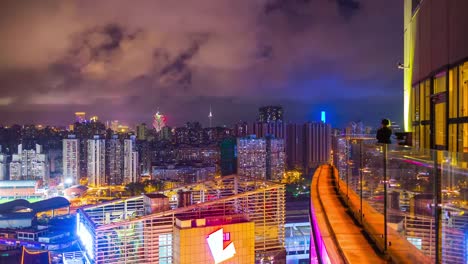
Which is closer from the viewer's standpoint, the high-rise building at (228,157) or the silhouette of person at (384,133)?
the silhouette of person at (384,133)

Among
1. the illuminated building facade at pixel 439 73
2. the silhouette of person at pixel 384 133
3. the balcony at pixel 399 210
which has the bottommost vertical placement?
the balcony at pixel 399 210

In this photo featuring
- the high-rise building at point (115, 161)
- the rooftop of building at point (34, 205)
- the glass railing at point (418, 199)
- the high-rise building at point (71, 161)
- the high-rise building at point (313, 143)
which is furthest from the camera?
the high-rise building at point (313, 143)

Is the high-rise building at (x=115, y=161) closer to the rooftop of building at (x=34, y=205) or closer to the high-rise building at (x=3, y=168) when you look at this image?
the rooftop of building at (x=34, y=205)

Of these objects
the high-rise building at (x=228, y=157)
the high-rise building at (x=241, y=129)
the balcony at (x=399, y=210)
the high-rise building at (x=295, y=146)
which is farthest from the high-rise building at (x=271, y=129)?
the balcony at (x=399, y=210)

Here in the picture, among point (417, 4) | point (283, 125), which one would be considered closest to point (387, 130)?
point (417, 4)

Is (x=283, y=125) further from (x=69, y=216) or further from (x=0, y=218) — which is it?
(x=0, y=218)

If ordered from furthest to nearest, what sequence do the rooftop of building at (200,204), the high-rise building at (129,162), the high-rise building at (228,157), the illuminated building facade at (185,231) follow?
the high-rise building at (228,157)
the high-rise building at (129,162)
the rooftop of building at (200,204)
the illuminated building facade at (185,231)
